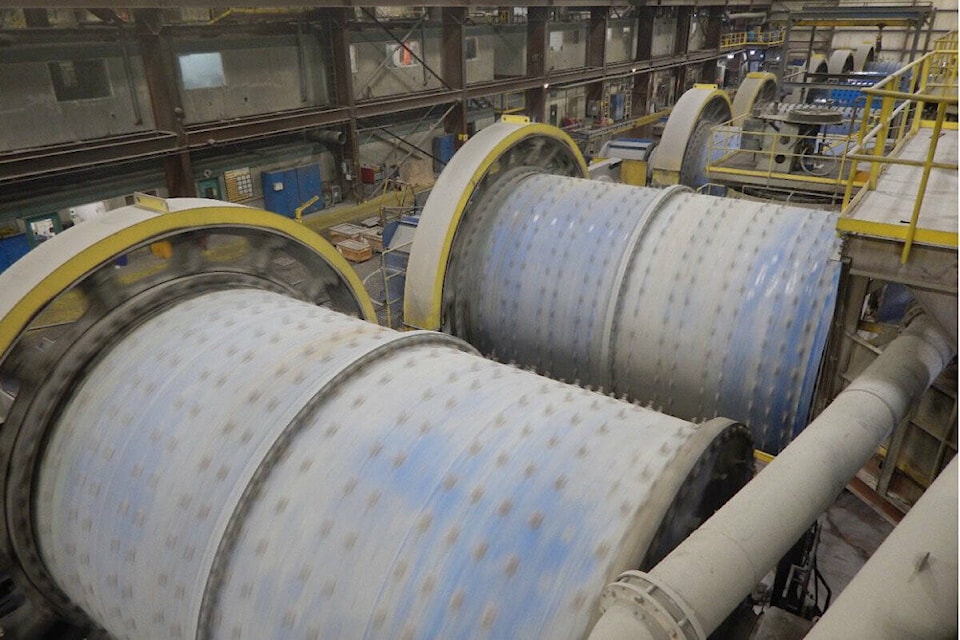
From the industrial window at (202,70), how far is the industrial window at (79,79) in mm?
1797

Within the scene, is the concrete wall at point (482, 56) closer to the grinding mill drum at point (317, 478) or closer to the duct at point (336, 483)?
the grinding mill drum at point (317, 478)

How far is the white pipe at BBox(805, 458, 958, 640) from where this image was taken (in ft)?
6.71

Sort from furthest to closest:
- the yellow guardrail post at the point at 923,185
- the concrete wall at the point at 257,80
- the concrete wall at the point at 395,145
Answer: the concrete wall at the point at 395,145 → the concrete wall at the point at 257,80 → the yellow guardrail post at the point at 923,185

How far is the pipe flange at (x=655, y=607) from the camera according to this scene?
215 centimetres

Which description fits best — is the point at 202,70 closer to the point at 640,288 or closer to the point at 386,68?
the point at 386,68

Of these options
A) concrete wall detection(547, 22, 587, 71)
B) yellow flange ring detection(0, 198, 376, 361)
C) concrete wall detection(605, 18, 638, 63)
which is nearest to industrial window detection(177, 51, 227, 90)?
yellow flange ring detection(0, 198, 376, 361)

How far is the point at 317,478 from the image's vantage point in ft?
10.9

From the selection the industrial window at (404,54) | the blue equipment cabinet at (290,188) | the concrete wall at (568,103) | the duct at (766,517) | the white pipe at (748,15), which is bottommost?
the blue equipment cabinet at (290,188)

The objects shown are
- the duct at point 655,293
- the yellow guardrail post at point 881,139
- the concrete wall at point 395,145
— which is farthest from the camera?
the concrete wall at point 395,145

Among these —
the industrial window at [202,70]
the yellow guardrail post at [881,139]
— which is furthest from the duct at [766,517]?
the industrial window at [202,70]

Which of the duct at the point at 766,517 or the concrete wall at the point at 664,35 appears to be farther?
the concrete wall at the point at 664,35

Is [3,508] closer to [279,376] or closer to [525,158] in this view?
[279,376]

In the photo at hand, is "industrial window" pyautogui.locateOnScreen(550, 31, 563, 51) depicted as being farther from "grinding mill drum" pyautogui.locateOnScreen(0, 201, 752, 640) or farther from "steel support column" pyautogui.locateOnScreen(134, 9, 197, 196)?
"grinding mill drum" pyautogui.locateOnScreen(0, 201, 752, 640)

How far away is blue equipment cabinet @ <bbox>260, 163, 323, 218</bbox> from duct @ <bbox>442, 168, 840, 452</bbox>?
11938 mm
